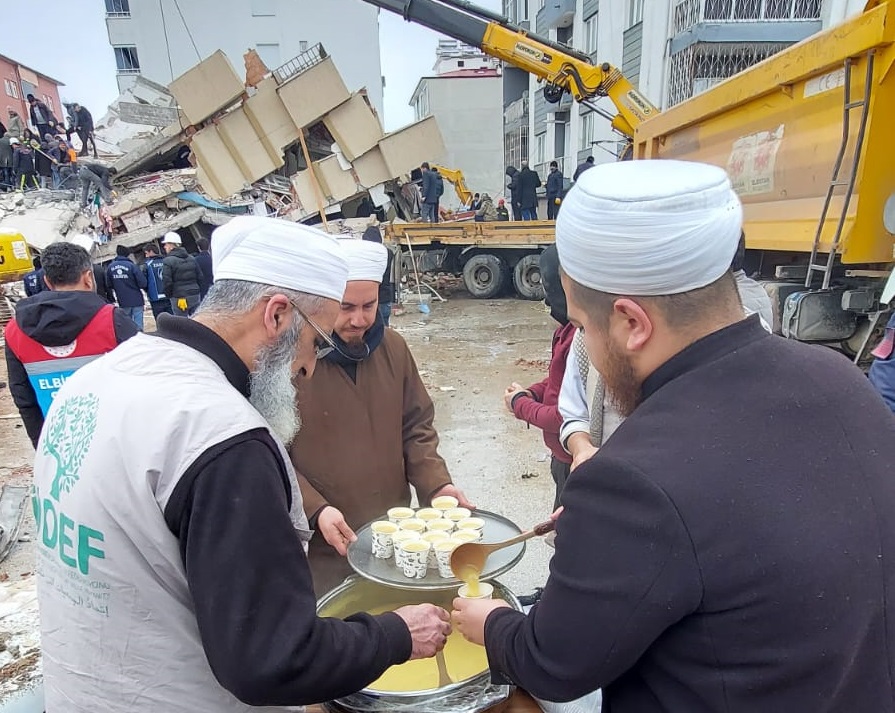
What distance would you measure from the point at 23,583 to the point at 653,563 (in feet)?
12.8

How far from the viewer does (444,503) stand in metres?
2.09

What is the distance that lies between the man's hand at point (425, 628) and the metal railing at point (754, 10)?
12876 mm

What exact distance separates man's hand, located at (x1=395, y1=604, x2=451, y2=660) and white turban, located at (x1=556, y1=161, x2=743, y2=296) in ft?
2.87

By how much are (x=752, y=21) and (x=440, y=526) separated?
12986mm

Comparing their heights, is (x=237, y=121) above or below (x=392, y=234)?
above

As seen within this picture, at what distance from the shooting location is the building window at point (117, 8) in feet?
103

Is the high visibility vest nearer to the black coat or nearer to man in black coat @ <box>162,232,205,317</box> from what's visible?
the black coat

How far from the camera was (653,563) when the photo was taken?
810 mm

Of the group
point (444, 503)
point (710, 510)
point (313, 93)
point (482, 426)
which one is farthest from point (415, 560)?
point (313, 93)

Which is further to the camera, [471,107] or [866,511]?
[471,107]

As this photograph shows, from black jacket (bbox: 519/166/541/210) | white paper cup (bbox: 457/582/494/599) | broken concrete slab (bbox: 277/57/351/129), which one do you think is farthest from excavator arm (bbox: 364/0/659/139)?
white paper cup (bbox: 457/582/494/599)

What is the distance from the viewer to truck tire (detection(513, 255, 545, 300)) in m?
12.7

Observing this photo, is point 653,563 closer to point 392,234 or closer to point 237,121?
point 392,234

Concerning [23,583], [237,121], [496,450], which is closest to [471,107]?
[237,121]
